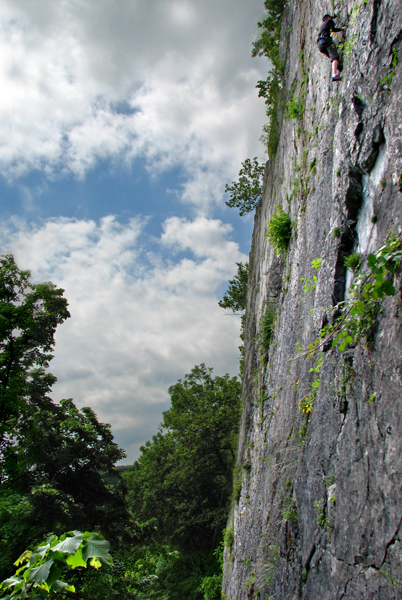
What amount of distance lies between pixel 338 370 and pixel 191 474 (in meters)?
22.6

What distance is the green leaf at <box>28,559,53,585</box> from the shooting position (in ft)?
5.04

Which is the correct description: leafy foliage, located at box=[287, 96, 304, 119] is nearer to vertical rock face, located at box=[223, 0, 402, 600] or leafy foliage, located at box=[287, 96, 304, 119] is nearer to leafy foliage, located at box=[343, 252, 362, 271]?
vertical rock face, located at box=[223, 0, 402, 600]

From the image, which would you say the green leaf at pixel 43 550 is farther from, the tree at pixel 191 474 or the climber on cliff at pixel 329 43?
the tree at pixel 191 474

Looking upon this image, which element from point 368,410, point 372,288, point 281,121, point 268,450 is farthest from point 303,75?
point 268,450

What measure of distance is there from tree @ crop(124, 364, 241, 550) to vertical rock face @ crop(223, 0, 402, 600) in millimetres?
16279

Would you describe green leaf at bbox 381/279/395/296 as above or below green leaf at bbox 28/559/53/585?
above

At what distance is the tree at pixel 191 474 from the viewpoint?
74.2 ft

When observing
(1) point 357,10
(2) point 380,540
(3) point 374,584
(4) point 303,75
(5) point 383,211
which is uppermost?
(4) point 303,75

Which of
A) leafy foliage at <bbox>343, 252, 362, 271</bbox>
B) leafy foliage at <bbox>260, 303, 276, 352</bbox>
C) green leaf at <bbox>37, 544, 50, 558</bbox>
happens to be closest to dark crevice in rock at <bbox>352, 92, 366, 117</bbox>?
leafy foliage at <bbox>343, 252, 362, 271</bbox>

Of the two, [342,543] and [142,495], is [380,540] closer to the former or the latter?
[342,543]

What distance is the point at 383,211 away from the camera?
11.4 ft

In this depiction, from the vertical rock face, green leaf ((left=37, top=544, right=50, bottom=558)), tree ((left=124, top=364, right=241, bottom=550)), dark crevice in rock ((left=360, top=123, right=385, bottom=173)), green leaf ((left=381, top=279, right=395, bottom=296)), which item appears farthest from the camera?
tree ((left=124, top=364, right=241, bottom=550))

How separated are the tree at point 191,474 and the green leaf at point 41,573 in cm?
2240

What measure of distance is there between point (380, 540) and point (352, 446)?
2.72ft
